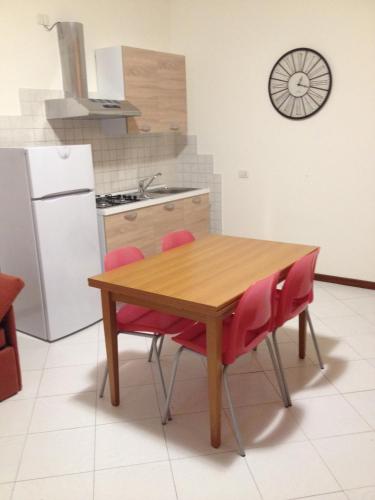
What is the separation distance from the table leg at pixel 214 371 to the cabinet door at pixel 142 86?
259cm

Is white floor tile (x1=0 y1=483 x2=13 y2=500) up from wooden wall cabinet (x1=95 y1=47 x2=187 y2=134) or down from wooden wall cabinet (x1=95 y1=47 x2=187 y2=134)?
down

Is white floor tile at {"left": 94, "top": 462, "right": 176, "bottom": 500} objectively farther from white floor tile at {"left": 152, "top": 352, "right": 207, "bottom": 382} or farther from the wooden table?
white floor tile at {"left": 152, "top": 352, "right": 207, "bottom": 382}

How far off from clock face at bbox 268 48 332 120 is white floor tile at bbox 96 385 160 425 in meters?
2.84

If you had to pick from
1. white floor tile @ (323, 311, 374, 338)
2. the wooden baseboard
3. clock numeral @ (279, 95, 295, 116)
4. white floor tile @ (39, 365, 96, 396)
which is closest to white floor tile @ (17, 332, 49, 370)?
white floor tile @ (39, 365, 96, 396)

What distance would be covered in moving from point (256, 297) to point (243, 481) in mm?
787

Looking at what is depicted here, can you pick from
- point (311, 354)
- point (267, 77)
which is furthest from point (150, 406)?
point (267, 77)

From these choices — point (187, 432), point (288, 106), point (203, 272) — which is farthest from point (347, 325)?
point (288, 106)

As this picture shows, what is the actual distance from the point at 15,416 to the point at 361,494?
176 centimetres

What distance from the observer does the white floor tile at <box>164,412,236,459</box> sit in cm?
210

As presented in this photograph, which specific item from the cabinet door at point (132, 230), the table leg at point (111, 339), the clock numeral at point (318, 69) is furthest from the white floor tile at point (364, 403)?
the clock numeral at point (318, 69)

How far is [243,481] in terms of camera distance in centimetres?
191

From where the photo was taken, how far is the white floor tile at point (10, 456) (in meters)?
2.00

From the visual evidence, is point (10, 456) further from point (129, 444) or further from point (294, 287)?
point (294, 287)

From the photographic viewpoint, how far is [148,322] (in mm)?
2527
